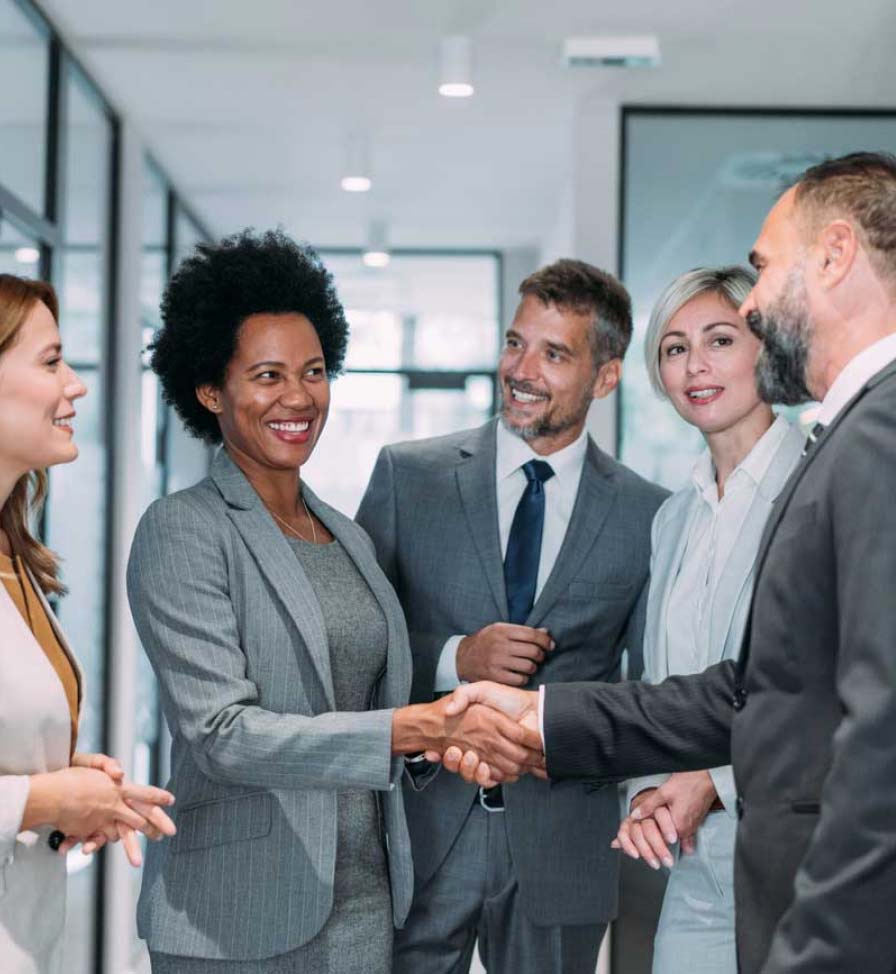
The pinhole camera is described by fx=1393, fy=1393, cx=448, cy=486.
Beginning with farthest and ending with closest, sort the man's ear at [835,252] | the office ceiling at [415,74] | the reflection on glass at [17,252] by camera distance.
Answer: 1. the office ceiling at [415,74]
2. the reflection on glass at [17,252]
3. the man's ear at [835,252]

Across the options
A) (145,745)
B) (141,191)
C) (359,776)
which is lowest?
(145,745)

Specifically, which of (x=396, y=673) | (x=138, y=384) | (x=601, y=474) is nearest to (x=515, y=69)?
(x=138, y=384)

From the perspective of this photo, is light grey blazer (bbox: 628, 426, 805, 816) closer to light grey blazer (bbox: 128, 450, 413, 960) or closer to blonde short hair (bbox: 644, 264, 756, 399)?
blonde short hair (bbox: 644, 264, 756, 399)

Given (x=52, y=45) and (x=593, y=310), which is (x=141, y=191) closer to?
(x=52, y=45)

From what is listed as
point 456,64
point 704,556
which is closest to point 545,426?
point 704,556

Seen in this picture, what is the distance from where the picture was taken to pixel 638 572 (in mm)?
2650

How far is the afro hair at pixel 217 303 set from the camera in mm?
2305

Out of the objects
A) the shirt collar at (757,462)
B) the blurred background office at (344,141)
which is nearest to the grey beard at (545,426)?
the shirt collar at (757,462)

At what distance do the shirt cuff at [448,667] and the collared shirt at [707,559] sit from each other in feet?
1.26

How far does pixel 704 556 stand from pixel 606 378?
1.74 feet

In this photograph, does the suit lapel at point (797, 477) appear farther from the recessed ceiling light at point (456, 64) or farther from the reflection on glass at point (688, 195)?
the reflection on glass at point (688, 195)

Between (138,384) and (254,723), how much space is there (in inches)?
145

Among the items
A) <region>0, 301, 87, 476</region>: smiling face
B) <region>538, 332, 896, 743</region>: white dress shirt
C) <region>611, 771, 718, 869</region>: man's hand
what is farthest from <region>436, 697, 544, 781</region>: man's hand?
<region>538, 332, 896, 743</region>: white dress shirt

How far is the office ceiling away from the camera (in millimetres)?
4098
